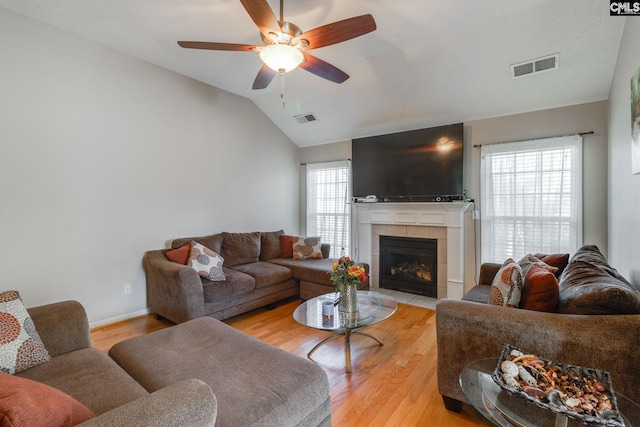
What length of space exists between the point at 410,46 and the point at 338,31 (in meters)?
1.48

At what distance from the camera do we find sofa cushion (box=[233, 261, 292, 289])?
3.56 m

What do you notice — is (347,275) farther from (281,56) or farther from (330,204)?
(330,204)

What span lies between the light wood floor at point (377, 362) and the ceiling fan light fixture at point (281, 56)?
2.34 meters

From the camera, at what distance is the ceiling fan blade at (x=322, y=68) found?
93.9 inches

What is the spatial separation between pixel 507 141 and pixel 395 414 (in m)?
3.33

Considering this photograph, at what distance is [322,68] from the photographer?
249cm

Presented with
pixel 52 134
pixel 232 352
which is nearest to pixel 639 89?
pixel 232 352

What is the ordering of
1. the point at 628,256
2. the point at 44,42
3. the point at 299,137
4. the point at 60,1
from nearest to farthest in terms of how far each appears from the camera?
the point at 628,256 → the point at 60,1 → the point at 44,42 → the point at 299,137

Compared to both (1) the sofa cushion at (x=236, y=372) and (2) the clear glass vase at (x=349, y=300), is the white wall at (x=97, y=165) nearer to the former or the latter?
(1) the sofa cushion at (x=236, y=372)

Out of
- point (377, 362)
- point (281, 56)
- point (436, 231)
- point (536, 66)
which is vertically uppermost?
point (536, 66)

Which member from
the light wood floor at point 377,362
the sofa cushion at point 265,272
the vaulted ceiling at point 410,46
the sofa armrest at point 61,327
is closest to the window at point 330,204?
the vaulted ceiling at point 410,46

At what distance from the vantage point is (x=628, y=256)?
2150mm

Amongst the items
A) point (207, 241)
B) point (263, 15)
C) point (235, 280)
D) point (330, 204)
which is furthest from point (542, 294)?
point (330, 204)

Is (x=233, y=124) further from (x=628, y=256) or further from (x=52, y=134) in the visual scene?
(x=628, y=256)
